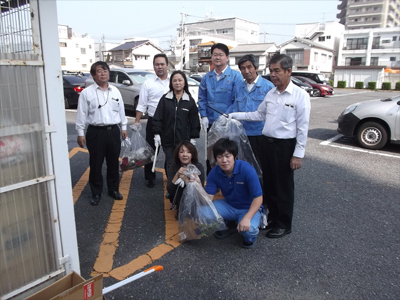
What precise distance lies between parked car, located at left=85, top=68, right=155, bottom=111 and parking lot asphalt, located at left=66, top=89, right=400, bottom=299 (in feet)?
18.1

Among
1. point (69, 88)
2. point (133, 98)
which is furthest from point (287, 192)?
point (69, 88)

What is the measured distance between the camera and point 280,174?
3.06 metres

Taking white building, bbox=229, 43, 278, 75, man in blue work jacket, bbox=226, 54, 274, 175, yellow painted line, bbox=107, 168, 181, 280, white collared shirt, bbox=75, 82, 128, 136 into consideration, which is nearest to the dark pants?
white collared shirt, bbox=75, 82, 128, 136

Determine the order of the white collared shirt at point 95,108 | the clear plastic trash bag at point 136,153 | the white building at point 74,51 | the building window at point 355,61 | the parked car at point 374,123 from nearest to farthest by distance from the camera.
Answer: the white collared shirt at point 95,108 < the clear plastic trash bag at point 136,153 < the parked car at point 374,123 < the building window at point 355,61 < the white building at point 74,51

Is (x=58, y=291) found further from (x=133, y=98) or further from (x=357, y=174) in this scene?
(x=133, y=98)

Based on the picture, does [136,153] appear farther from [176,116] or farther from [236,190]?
[236,190]

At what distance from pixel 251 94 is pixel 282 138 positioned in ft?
2.68

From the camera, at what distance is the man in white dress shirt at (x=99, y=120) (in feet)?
11.6

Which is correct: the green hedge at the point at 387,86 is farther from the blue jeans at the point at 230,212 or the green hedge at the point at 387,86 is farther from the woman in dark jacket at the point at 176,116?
the blue jeans at the point at 230,212

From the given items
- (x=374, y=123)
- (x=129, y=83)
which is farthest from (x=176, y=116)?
(x=129, y=83)

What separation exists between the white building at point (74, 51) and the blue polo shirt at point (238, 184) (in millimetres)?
53735

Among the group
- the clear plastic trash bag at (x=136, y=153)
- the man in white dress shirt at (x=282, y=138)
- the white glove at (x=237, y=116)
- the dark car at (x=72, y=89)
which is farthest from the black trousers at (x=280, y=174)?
the dark car at (x=72, y=89)

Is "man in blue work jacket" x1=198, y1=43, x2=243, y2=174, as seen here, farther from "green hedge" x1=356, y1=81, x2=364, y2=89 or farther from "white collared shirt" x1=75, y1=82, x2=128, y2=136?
"green hedge" x1=356, y1=81, x2=364, y2=89

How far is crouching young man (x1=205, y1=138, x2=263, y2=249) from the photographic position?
111 inches
